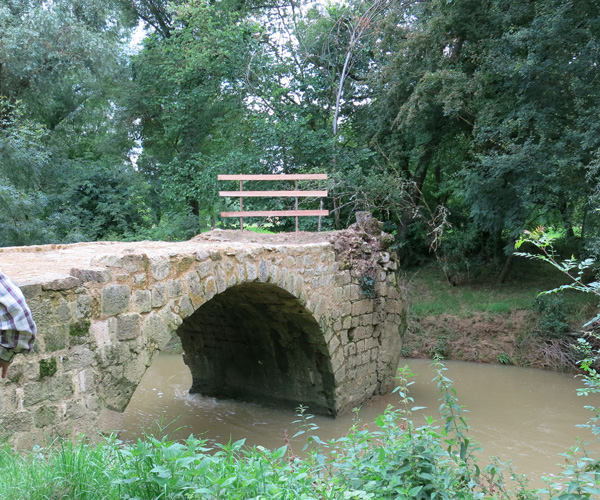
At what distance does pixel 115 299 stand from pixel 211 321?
13.4ft

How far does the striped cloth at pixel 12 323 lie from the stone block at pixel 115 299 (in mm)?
2166

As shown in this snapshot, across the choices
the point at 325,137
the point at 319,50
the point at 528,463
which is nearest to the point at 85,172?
the point at 325,137

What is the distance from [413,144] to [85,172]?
8079mm

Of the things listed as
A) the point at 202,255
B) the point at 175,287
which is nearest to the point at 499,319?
the point at 202,255

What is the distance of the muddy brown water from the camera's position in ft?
21.6

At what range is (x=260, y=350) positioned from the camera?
8.12 m

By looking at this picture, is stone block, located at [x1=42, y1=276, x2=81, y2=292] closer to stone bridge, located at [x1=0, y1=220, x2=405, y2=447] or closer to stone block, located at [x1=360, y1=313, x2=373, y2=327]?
stone bridge, located at [x1=0, y1=220, x2=405, y2=447]

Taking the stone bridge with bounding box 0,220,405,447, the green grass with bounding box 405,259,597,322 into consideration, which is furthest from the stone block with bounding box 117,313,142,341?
the green grass with bounding box 405,259,597,322

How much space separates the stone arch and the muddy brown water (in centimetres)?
27

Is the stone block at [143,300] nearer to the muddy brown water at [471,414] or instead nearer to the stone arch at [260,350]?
the muddy brown water at [471,414]

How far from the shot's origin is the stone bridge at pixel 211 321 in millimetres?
3736

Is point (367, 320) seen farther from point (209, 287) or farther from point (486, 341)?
point (486, 341)

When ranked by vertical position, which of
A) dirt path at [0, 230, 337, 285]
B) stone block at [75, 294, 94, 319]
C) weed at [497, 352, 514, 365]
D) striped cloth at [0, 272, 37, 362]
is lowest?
weed at [497, 352, 514, 365]

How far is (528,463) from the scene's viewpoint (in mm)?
6027
